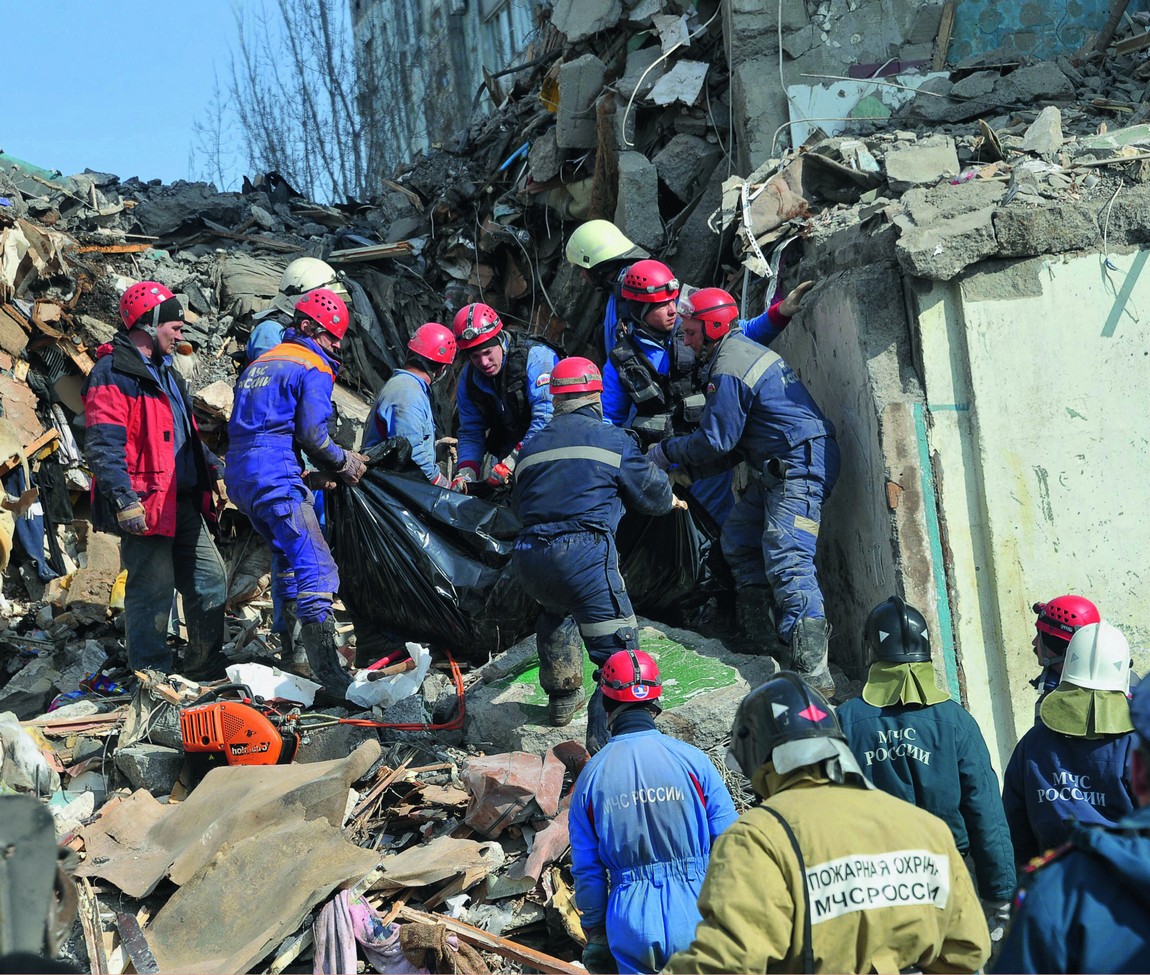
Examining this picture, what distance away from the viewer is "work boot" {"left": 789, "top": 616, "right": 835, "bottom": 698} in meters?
4.99

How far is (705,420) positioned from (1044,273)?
5.06 ft

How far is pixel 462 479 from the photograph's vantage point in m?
6.50

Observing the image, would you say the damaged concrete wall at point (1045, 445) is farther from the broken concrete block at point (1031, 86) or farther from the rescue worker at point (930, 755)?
the broken concrete block at point (1031, 86)

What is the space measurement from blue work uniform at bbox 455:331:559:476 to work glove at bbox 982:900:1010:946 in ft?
11.8

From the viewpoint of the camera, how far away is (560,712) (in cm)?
514

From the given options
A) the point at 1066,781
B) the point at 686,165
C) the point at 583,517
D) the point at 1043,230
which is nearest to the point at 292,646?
the point at 583,517

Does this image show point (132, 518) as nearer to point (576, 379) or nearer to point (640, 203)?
point (576, 379)

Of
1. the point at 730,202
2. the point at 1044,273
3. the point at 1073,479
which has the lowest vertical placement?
the point at 1073,479

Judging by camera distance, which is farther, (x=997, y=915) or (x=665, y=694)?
(x=665, y=694)

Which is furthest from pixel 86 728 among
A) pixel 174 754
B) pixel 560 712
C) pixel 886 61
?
pixel 886 61

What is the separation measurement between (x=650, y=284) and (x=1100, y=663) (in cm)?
297

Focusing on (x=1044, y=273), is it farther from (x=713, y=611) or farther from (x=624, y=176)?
(x=624, y=176)

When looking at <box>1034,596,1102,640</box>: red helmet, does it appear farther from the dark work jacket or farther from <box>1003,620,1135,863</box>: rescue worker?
the dark work jacket

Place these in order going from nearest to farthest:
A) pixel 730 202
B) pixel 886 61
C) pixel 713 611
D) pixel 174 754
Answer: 1. pixel 174 754
2. pixel 713 611
3. pixel 730 202
4. pixel 886 61
